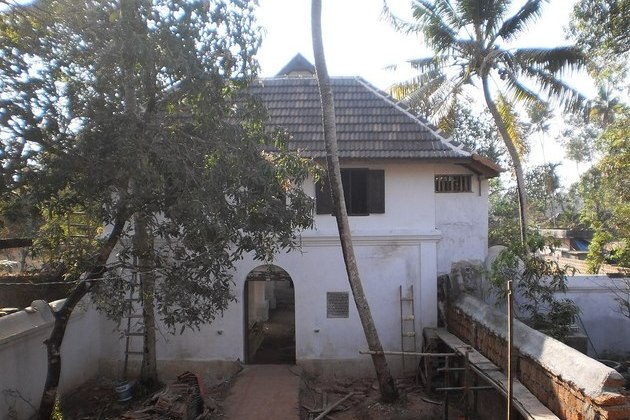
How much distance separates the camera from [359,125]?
11.1 metres

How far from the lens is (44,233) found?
645 centimetres

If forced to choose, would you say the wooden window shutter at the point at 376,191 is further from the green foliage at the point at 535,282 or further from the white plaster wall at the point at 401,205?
the green foliage at the point at 535,282

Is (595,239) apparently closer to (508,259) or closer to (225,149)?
(508,259)

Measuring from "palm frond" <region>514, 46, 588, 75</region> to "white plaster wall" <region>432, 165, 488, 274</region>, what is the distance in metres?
3.66

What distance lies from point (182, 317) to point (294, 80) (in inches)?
306

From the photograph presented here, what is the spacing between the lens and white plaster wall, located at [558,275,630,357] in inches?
421

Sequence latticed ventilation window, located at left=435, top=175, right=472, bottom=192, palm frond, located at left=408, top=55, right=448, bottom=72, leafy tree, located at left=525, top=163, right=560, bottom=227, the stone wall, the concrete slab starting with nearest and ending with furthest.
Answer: the stone wall → the concrete slab → latticed ventilation window, located at left=435, top=175, right=472, bottom=192 → palm frond, located at left=408, top=55, right=448, bottom=72 → leafy tree, located at left=525, top=163, right=560, bottom=227

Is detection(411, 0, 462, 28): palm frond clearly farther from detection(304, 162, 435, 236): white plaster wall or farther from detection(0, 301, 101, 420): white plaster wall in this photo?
detection(0, 301, 101, 420): white plaster wall

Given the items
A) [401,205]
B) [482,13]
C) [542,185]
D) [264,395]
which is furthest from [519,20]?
[542,185]

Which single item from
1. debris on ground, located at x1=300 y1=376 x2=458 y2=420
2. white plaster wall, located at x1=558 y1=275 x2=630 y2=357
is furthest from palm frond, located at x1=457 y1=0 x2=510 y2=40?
debris on ground, located at x1=300 y1=376 x2=458 y2=420

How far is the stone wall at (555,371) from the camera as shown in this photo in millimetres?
5113

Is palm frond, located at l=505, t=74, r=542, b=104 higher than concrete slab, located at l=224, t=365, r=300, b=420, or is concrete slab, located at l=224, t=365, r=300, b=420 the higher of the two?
Answer: palm frond, located at l=505, t=74, r=542, b=104

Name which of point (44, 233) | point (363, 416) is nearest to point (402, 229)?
point (363, 416)

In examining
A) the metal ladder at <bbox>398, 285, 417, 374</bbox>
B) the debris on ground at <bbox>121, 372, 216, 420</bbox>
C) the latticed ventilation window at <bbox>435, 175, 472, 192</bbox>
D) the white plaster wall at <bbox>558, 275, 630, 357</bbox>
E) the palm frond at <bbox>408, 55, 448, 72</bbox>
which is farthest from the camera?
the palm frond at <bbox>408, 55, 448, 72</bbox>
